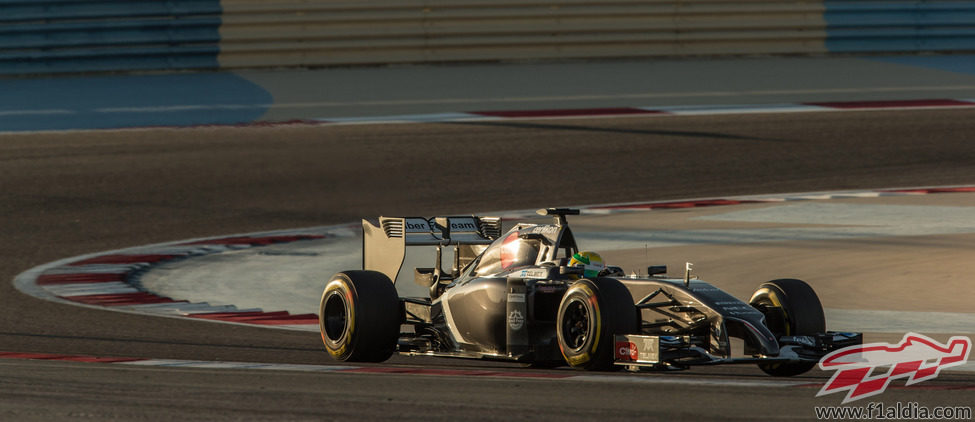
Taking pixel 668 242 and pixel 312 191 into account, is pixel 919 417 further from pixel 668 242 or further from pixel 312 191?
pixel 312 191

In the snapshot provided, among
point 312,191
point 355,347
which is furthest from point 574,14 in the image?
point 355,347

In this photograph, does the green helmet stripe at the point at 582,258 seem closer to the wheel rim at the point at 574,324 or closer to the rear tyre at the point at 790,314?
the wheel rim at the point at 574,324

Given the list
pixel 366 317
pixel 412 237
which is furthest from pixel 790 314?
pixel 412 237

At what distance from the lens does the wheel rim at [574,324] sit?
7.32m

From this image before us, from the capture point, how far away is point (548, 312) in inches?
306

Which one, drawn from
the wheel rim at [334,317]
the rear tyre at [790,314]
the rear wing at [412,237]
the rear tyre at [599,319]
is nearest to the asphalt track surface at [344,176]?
the wheel rim at [334,317]

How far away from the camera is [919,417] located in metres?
5.97

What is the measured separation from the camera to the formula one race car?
7145 mm

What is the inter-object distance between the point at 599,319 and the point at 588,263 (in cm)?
88

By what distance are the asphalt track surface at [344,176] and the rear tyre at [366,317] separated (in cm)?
24

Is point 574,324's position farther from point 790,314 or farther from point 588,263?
point 790,314

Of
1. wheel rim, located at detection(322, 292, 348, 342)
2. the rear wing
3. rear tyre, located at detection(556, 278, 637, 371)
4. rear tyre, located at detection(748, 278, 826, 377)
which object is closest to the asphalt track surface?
wheel rim, located at detection(322, 292, 348, 342)

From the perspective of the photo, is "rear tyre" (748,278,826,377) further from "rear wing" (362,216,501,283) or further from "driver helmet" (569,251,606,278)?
"rear wing" (362,216,501,283)

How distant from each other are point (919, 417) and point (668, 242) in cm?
795
